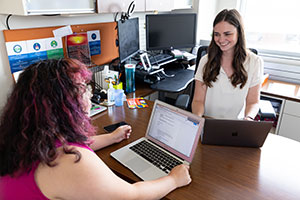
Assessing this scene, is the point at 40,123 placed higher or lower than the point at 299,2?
lower

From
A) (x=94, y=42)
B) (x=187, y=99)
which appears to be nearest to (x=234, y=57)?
(x=187, y=99)

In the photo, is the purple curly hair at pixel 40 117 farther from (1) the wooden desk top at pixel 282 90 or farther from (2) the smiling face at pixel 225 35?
(1) the wooden desk top at pixel 282 90

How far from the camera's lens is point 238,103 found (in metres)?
1.65

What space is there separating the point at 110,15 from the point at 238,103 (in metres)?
1.30

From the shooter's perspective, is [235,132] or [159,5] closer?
[235,132]

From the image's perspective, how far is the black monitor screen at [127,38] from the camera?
1.79 m

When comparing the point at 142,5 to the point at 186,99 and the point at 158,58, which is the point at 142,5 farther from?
the point at 186,99

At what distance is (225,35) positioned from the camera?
1.52m

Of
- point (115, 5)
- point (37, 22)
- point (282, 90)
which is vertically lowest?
point (282, 90)

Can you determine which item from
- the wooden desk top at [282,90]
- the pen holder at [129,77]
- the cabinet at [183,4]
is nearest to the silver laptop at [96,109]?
the pen holder at [129,77]

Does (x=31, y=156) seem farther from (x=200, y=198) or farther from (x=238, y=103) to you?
(x=238, y=103)

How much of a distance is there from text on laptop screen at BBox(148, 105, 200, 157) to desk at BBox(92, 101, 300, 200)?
0.32ft

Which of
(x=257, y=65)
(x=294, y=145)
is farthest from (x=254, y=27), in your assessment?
(x=294, y=145)

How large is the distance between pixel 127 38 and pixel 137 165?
119 centimetres
